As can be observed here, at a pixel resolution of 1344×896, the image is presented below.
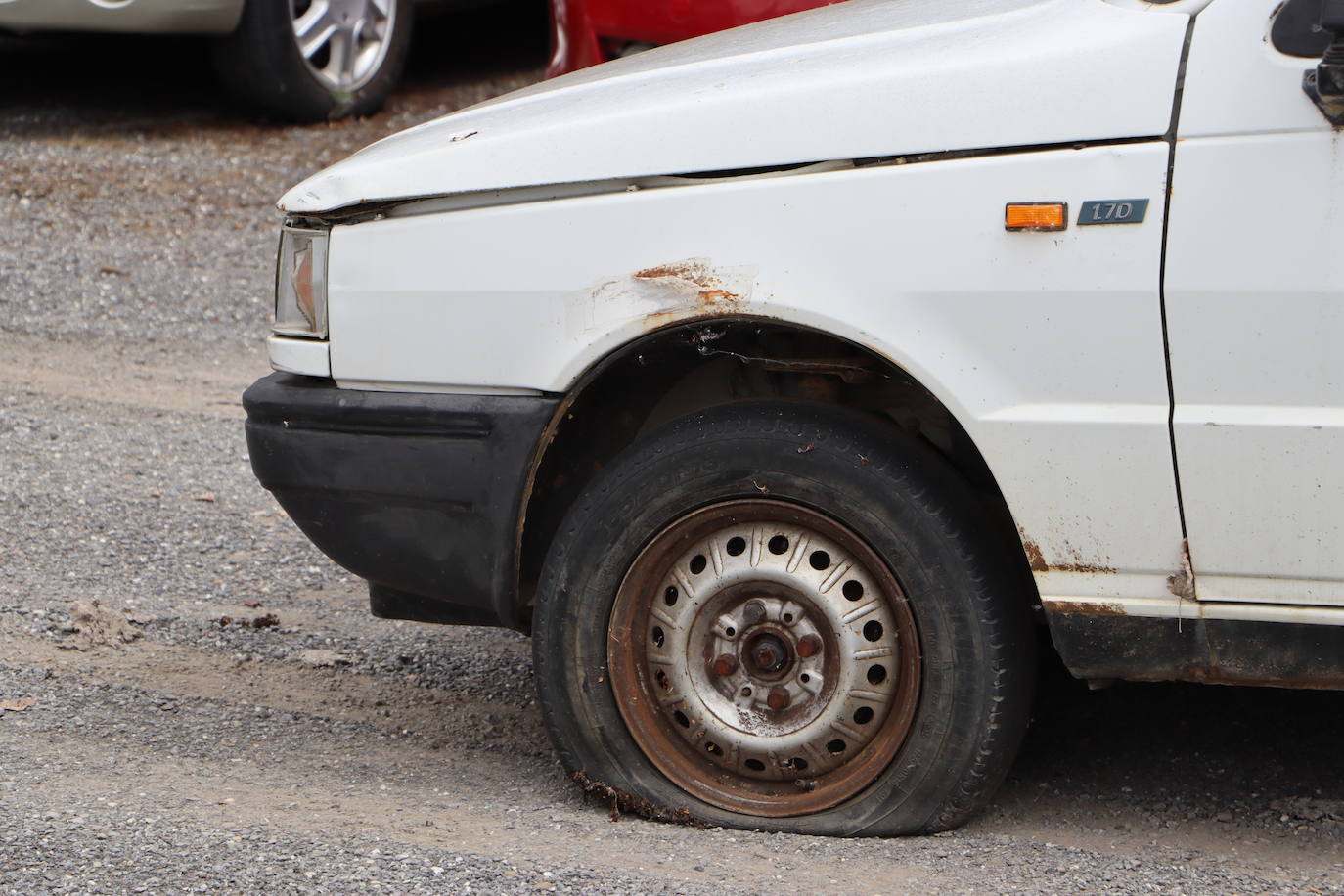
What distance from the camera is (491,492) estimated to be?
2.96m

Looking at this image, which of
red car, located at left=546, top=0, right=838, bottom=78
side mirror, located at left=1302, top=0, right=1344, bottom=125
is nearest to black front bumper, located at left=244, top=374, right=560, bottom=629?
side mirror, located at left=1302, top=0, right=1344, bottom=125

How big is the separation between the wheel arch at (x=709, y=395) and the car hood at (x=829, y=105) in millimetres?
329

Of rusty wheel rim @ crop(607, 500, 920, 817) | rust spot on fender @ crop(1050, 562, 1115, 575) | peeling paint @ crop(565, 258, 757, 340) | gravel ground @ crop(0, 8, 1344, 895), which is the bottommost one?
gravel ground @ crop(0, 8, 1344, 895)

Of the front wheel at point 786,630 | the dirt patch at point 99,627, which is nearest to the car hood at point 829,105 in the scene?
the front wheel at point 786,630

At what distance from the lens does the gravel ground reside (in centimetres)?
279

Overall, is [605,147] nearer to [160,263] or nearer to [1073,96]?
[1073,96]

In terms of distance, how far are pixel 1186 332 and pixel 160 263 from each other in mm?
5758

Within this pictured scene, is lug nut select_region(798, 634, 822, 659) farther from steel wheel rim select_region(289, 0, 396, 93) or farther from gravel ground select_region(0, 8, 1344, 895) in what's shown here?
steel wheel rim select_region(289, 0, 396, 93)

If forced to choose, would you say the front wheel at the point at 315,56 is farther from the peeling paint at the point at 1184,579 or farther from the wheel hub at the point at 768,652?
the peeling paint at the point at 1184,579

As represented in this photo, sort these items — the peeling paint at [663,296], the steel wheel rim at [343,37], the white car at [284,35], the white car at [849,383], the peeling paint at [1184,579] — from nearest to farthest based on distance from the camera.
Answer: the white car at [849,383]
the peeling paint at [1184,579]
the peeling paint at [663,296]
the white car at [284,35]
the steel wheel rim at [343,37]

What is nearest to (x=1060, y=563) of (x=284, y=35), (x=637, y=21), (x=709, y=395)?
(x=709, y=395)

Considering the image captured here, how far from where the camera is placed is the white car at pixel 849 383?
8.13ft

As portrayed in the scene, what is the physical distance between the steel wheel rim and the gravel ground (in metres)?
2.21

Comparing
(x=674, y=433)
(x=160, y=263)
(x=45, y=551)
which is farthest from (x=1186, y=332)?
(x=160, y=263)
